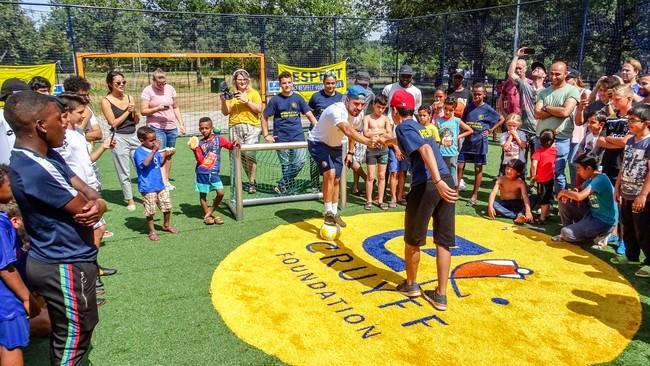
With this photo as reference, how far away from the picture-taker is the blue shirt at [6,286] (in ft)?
8.93

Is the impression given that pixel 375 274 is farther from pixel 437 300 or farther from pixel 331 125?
pixel 331 125

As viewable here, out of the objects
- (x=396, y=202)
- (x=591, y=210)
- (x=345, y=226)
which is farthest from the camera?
(x=396, y=202)

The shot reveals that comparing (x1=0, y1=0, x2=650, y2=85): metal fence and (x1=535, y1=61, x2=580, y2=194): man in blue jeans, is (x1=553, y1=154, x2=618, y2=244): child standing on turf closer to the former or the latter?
(x1=535, y1=61, x2=580, y2=194): man in blue jeans

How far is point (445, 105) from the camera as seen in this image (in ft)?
24.9

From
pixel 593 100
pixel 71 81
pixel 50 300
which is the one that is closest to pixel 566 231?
pixel 593 100

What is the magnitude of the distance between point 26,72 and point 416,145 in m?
11.5

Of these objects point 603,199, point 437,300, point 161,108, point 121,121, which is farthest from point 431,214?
point 161,108

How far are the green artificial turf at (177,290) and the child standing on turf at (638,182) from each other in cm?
44

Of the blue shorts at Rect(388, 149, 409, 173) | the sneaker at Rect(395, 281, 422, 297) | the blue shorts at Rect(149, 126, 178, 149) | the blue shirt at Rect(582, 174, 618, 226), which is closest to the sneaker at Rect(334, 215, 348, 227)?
the blue shorts at Rect(388, 149, 409, 173)

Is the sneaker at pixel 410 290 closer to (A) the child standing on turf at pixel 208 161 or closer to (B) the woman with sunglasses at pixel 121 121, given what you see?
(A) the child standing on turf at pixel 208 161

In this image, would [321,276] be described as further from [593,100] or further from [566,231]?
[593,100]

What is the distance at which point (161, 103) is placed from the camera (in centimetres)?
795

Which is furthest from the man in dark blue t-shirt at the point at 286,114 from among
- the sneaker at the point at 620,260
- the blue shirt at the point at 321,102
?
the sneaker at the point at 620,260

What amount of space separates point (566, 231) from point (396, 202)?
2738 mm
